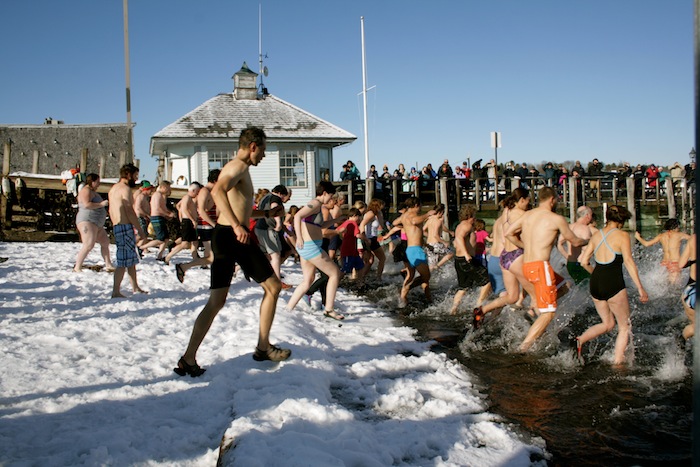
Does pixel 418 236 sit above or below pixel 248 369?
above

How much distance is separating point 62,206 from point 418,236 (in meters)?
14.1

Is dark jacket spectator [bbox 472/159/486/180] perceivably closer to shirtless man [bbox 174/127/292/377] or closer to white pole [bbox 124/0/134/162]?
white pole [bbox 124/0/134/162]

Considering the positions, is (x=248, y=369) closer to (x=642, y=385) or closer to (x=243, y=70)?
(x=642, y=385)

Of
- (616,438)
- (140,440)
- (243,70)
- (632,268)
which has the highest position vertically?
(243,70)

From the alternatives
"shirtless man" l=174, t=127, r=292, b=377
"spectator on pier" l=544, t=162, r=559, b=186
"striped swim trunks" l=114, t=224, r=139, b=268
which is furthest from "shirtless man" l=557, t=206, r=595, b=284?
"spectator on pier" l=544, t=162, r=559, b=186

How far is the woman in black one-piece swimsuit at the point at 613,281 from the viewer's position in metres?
6.47

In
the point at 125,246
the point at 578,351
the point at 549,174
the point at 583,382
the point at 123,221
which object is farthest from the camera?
the point at 549,174

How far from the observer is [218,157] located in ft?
87.2

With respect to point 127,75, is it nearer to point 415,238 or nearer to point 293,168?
point 293,168

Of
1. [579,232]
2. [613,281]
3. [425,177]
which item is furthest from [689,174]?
[613,281]

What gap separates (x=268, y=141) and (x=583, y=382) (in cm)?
2171

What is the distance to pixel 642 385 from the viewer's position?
5.91m

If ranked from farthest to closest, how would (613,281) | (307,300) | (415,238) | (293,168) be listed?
(293,168), (415,238), (307,300), (613,281)

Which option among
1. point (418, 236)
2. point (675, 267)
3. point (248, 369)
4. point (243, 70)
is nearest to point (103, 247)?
point (418, 236)
